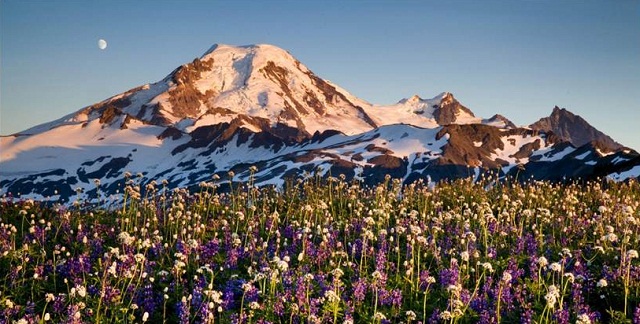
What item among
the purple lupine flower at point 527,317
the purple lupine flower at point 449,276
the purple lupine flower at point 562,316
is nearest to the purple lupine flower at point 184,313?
the purple lupine flower at point 449,276

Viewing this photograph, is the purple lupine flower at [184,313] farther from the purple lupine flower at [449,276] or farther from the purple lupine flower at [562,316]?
the purple lupine flower at [562,316]

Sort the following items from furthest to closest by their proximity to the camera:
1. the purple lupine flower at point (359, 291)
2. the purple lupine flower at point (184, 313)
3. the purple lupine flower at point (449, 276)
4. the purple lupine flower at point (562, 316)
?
1. the purple lupine flower at point (449, 276)
2. the purple lupine flower at point (359, 291)
3. the purple lupine flower at point (562, 316)
4. the purple lupine flower at point (184, 313)

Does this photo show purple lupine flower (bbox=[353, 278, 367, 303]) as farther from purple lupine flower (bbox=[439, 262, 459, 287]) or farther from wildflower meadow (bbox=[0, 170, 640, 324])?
purple lupine flower (bbox=[439, 262, 459, 287])

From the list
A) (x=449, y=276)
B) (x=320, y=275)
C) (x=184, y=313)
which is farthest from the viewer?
(x=449, y=276)

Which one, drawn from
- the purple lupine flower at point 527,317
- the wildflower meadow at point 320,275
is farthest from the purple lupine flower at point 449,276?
the purple lupine flower at point 527,317

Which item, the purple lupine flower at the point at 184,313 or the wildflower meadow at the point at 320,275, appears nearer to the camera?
the purple lupine flower at the point at 184,313

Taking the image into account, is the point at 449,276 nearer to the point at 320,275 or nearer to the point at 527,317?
the point at 527,317

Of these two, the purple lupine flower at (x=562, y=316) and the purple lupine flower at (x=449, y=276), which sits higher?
the purple lupine flower at (x=449, y=276)

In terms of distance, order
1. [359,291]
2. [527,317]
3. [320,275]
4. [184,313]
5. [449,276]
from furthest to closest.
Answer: [449,276] < [320,275] < [359,291] < [527,317] < [184,313]

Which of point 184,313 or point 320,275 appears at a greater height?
point 320,275

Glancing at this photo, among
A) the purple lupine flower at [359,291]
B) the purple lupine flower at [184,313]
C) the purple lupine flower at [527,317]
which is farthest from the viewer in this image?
the purple lupine flower at [359,291]

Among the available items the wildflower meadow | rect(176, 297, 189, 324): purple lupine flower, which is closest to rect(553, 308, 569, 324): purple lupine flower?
the wildflower meadow

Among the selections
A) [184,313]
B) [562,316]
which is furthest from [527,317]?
[184,313]

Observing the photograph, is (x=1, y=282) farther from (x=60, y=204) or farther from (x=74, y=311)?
(x=60, y=204)
